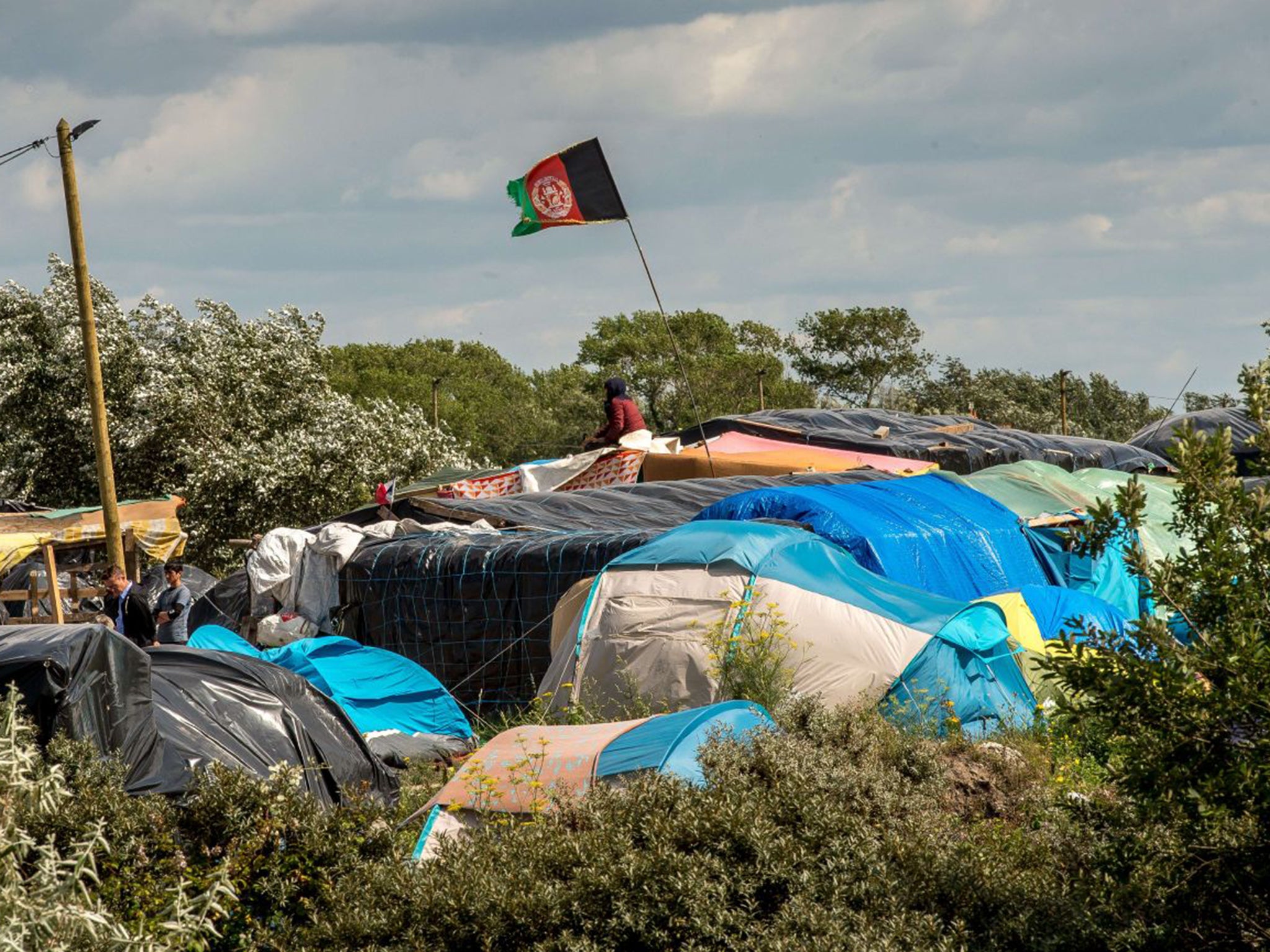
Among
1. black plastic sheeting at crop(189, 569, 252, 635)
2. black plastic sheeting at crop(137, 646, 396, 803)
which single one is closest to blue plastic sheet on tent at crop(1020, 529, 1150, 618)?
black plastic sheeting at crop(137, 646, 396, 803)

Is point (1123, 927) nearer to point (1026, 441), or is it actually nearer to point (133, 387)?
point (1026, 441)

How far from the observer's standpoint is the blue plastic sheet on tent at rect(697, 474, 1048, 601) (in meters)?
12.7

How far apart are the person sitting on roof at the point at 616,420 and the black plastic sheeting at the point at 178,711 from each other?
9564mm

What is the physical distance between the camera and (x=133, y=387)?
88.6 feet

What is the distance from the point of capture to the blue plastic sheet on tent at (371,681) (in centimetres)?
1186

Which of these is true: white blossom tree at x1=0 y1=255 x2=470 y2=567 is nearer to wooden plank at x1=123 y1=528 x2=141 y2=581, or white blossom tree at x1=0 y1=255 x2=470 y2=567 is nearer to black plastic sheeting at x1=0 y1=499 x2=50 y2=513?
A: black plastic sheeting at x1=0 y1=499 x2=50 y2=513

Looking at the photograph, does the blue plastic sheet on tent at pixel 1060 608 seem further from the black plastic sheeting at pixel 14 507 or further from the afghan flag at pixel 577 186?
the black plastic sheeting at pixel 14 507

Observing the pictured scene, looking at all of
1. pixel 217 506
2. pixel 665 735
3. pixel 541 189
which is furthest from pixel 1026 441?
pixel 665 735

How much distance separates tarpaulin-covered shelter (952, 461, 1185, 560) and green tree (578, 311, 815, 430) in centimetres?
2747

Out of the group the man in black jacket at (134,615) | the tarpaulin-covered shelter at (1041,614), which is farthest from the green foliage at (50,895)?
the man in black jacket at (134,615)

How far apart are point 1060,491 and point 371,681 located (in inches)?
341

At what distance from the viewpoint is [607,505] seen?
15.9 meters

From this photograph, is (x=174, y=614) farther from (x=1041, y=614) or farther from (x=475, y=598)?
(x=1041, y=614)

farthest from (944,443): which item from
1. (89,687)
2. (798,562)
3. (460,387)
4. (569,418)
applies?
(460,387)
